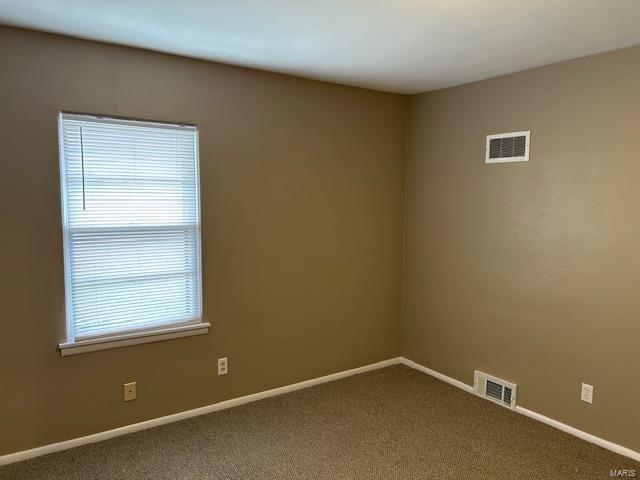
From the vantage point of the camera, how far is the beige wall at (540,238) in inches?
104

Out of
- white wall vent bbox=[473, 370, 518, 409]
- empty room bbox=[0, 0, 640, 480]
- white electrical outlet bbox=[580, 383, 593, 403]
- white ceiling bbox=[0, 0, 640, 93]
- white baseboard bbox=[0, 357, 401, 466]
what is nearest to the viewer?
white ceiling bbox=[0, 0, 640, 93]

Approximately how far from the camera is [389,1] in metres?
2.00

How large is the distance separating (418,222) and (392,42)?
5.66 ft

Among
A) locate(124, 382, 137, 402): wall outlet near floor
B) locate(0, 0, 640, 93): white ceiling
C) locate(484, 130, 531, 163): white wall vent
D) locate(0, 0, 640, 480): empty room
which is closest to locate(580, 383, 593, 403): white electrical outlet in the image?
locate(0, 0, 640, 480): empty room

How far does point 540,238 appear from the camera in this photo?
3049 mm

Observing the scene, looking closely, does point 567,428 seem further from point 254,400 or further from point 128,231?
point 128,231

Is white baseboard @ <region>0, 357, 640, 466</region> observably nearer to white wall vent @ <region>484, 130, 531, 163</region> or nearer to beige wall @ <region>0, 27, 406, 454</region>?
beige wall @ <region>0, 27, 406, 454</region>

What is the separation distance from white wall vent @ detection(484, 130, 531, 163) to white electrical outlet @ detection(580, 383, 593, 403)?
1496 mm

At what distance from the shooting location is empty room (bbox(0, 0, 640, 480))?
2.44 meters

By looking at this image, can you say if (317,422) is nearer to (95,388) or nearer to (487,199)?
(95,388)

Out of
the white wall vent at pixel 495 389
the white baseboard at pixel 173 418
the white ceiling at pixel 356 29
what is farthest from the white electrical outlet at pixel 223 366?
the white ceiling at pixel 356 29

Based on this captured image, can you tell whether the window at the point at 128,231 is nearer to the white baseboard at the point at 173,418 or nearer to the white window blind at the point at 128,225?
the white window blind at the point at 128,225

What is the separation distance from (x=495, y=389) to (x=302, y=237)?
181cm

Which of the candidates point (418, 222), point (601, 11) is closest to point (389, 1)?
point (601, 11)
